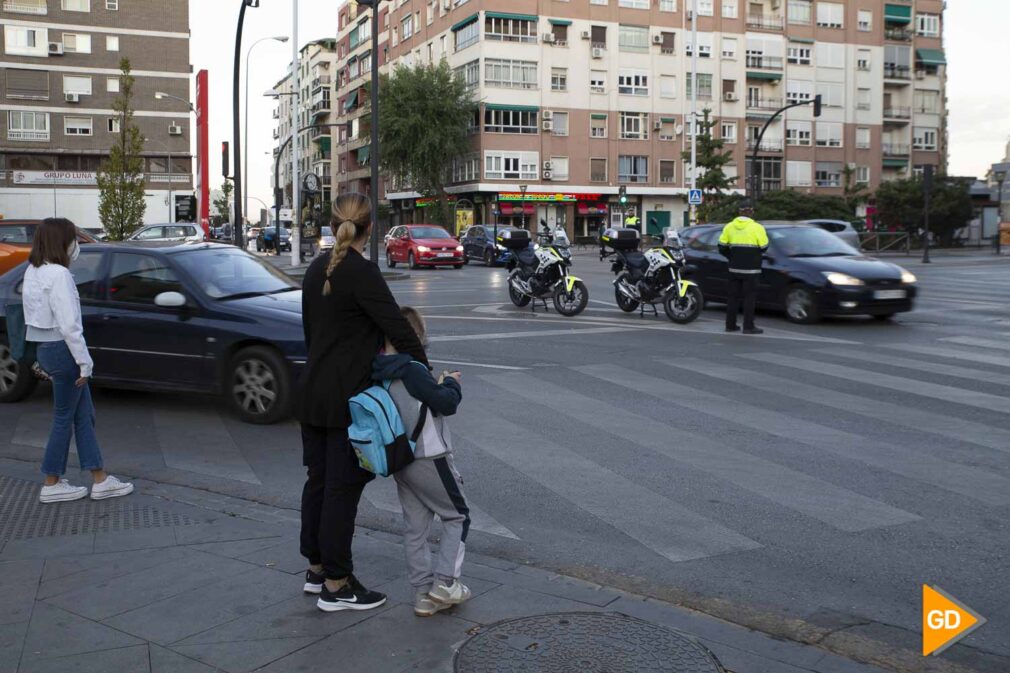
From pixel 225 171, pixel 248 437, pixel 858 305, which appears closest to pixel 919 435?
pixel 248 437

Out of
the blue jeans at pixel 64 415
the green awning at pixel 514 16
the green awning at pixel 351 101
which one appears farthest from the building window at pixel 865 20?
the blue jeans at pixel 64 415

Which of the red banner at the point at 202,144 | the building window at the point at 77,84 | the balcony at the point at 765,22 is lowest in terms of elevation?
the red banner at the point at 202,144

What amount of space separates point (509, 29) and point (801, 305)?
54424 millimetres

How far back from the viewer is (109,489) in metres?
6.25

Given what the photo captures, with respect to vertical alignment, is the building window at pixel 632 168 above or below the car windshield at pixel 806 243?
above

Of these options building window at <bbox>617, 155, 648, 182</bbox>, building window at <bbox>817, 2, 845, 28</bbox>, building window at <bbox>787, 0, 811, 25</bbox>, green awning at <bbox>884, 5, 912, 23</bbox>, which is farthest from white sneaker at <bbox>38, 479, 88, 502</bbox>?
green awning at <bbox>884, 5, 912, 23</bbox>

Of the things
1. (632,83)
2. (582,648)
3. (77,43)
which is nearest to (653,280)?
(582,648)

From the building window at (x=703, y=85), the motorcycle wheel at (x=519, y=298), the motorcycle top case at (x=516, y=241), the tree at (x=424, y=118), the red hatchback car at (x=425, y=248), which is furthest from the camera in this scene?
the building window at (x=703, y=85)

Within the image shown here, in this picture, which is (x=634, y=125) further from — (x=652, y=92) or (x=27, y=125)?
(x=27, y=125)

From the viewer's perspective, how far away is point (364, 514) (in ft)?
19.4

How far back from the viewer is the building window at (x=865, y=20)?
75875 mm

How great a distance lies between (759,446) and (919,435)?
1362mm

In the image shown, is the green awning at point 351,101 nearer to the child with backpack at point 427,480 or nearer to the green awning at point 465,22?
the green awning at point 465,22

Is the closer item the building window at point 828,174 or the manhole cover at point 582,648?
the manhole cover at point 582,648
